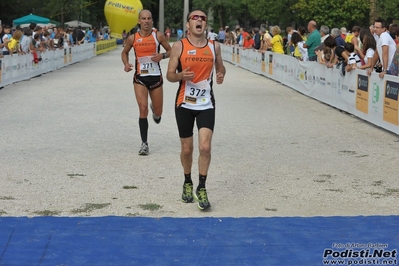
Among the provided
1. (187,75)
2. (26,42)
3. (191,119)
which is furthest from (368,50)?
(26,42)

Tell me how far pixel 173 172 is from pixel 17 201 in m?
2.27

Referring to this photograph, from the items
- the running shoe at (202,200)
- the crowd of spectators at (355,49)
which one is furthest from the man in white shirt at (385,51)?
the running shoe at (202,200)

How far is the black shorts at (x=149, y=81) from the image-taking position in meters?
10.6

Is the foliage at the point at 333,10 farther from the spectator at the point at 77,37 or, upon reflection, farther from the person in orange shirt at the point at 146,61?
the person in orange shirt at the point at 146,61

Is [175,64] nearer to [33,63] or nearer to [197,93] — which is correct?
[197,93]

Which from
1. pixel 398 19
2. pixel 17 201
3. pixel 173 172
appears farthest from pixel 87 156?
pixel 398 19

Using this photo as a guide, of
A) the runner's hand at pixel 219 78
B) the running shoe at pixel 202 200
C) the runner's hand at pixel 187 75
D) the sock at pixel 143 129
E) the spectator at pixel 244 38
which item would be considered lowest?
the running shoe at pixel 202 200

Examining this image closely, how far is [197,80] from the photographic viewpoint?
7.37 metres

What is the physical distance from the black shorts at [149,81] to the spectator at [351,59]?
19.6 ft

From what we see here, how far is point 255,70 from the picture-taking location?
30719mm

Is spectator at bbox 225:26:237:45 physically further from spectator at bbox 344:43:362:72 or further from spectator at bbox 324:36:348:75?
spectator at bbox 344:43:362:72

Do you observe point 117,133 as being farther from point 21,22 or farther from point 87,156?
point 21,22
